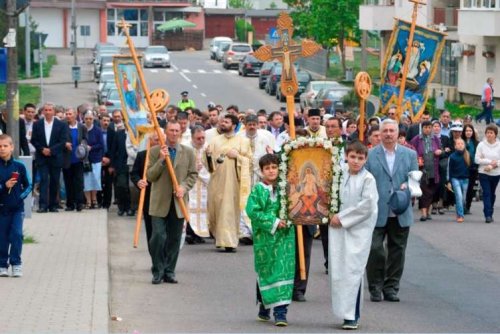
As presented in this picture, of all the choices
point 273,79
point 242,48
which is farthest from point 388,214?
point 242,48

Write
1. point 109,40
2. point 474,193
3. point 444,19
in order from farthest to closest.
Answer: point 109,40 → point 444,19 → point 474,193

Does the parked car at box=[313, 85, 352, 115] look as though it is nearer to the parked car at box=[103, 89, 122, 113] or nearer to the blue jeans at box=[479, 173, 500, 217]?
the parked car at box=[103, 89, 122, 113]

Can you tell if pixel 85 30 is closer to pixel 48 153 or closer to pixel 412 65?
pixel 412 65

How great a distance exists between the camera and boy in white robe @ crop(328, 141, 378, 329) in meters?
11.8

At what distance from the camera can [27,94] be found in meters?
55.0

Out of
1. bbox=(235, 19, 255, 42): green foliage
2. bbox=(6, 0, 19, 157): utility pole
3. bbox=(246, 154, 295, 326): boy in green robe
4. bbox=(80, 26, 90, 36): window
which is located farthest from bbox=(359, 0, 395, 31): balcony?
bbox=(246, 154, 295, 326): boy in green robe

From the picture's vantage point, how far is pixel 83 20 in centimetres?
10488

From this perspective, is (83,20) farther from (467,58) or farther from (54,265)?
(54,265)

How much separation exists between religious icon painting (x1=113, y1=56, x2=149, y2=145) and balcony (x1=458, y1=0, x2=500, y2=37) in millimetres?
31061

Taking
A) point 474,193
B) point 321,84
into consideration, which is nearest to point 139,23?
point 321,84

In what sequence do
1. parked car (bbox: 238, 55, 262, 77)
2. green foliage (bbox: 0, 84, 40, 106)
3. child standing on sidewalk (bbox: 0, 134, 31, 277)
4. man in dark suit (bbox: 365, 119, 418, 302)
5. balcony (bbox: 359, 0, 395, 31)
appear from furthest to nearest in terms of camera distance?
parked car (bbox: 238, 55, 262, 77) → balcony (bbox: 359, 0, 395, 31) → green foliage (bbox: 0, 84, 40, 106) → child standing on sidewalk (bbox: 0, 134, 31, 277) → man in dark suit (bbox: 365, 119, 418, 302)

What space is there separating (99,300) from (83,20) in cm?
9349

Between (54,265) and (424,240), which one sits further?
(424,240)

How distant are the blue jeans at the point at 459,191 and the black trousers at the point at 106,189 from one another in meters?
5.69
